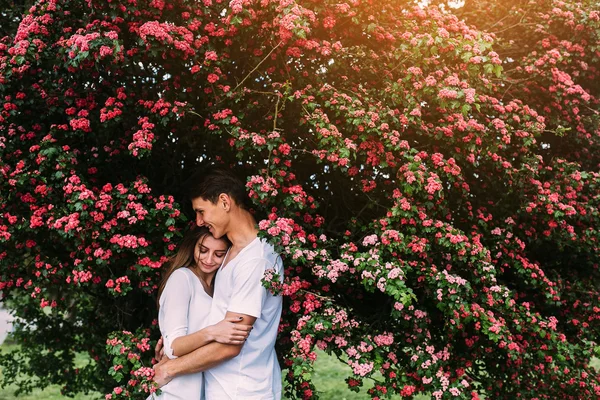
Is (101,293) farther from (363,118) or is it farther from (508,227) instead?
(508,227)

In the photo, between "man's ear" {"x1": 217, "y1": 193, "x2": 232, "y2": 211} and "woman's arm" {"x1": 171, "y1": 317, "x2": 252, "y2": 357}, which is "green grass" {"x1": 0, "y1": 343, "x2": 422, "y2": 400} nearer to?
"woman's arm" {"x1": 171, "y1": 317, "x2": 252, "y2": 357}

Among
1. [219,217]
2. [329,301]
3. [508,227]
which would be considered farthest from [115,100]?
[508,227]

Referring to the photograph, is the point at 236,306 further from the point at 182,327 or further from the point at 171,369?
the point at 171,369

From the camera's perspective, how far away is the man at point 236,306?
3338 mm

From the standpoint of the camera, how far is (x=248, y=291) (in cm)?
333

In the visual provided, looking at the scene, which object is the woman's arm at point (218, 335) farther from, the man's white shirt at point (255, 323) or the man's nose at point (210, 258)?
the man's nose at point (210, 258)

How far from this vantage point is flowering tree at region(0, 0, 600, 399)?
389 centimetres

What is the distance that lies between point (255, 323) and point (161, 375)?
0.72m

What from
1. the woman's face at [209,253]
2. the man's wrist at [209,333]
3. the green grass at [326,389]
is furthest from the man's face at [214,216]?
the green grass at [326,389]

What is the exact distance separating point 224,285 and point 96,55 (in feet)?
5.48

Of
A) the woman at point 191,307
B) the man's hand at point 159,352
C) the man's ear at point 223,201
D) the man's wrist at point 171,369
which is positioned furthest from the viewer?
the man's hand at point 159,352

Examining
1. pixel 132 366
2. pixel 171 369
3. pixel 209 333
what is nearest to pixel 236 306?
pixel 209 333

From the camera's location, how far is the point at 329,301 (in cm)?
390

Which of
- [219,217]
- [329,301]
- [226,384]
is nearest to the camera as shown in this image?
[226,384]
